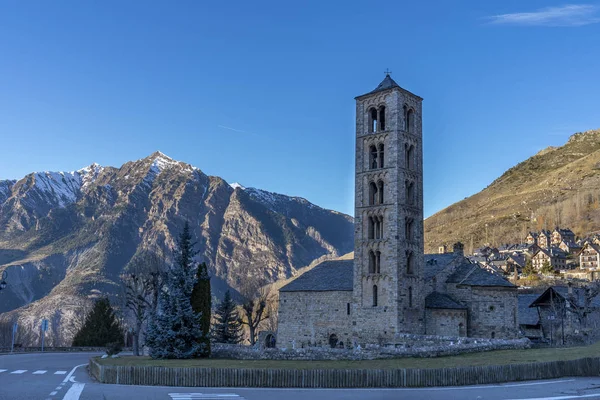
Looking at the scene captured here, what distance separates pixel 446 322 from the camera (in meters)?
48.6

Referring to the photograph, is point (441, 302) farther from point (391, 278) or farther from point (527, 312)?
point (527, 312)

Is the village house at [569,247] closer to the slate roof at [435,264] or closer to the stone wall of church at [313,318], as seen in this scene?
the slate roof at [435,264]

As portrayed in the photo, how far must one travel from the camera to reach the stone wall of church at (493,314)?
47400mm

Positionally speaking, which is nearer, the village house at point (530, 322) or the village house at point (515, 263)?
the village house at point (530, 322)

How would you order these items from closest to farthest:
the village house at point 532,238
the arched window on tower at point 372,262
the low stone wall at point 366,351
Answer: the low stone wall at point 366,351, the arched window on tower at point 372,262, the village house at point 532,238

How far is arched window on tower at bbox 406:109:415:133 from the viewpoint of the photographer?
5353 centimetres

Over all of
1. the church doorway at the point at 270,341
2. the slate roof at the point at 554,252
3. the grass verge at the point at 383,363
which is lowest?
the church doorway at the point at 270,341

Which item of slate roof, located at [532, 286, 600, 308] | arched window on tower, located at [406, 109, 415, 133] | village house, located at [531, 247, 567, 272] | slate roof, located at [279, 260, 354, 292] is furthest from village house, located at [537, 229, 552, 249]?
arched window on tower, located at [406, 109, 415, 133]

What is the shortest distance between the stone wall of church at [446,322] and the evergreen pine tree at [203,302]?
64.1 feet

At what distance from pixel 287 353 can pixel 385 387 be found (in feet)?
52.7

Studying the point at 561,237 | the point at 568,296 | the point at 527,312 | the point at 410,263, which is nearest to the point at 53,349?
the point at 410,263

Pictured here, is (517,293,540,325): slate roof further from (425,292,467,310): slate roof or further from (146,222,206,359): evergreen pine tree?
(146,222,206,359): evergreen pine tree

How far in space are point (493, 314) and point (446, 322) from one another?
3718mm

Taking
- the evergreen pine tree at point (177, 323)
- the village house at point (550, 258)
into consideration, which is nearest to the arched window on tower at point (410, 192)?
the evergreen pine tree at point (177, 323)
